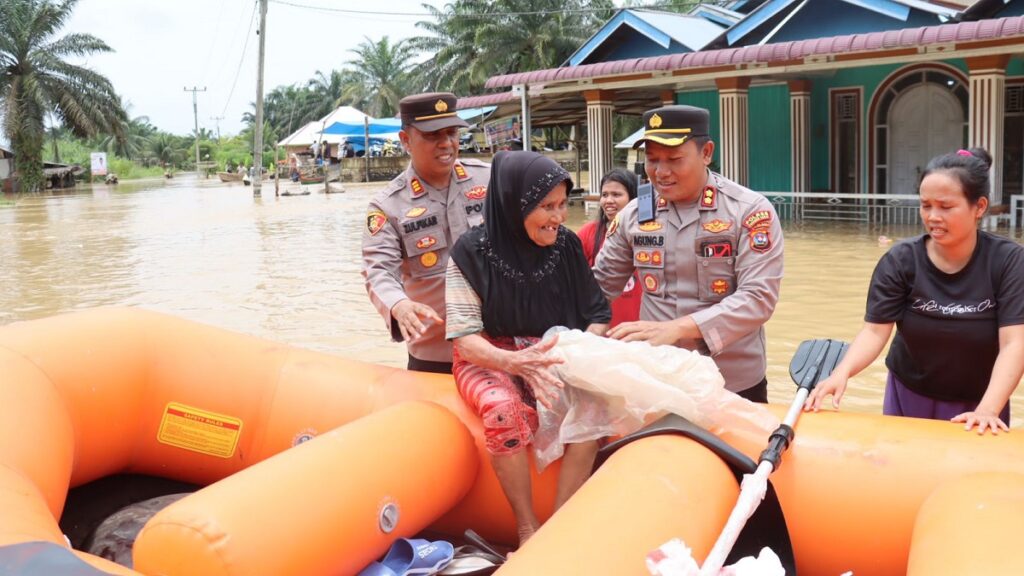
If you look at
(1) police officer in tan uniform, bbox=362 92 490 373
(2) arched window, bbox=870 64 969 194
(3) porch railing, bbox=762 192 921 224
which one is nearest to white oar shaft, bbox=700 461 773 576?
(1) police officer in tan uniform, bbox=362 92 490 373

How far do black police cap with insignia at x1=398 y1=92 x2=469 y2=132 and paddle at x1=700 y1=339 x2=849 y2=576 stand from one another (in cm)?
142

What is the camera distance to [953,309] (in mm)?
2639

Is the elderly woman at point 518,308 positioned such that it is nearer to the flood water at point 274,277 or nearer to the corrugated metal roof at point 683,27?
the flood water at point 274,277

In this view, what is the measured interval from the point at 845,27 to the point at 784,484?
11.9 metres

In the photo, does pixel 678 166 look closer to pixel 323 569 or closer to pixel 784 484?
pixel 784 484

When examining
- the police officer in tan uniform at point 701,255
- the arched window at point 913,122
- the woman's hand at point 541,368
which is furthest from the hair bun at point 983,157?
the arched window at point 913,122

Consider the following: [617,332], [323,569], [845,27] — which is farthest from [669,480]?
[845,27]

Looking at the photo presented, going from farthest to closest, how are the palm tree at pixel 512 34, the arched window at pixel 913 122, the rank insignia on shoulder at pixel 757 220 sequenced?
1. the palm tree at pixel 512 34
2. the arched window at pixel 913 122
3. the rank insignia on shoulder at pixel 757 220

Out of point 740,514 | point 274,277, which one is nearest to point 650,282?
point 740,514

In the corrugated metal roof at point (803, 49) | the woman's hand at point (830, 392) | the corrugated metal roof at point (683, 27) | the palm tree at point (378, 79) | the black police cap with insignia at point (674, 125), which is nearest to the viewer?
the woman's hand at point (830, 392)

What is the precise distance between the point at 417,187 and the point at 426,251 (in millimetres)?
243

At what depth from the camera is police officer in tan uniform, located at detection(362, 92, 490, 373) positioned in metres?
3.36

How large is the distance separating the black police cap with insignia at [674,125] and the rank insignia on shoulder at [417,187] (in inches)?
38.9

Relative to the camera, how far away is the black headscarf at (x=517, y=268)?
271cm
